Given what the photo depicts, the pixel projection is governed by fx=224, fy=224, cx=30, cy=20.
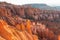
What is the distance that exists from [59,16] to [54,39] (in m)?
72.1

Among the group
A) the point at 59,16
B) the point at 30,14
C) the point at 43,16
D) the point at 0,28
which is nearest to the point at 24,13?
the point at 30,14

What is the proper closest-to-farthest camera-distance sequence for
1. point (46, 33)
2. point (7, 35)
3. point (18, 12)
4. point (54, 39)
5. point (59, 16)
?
point (7, 35) < point (54, 39) < point (46, 33) < point (18, 12) < point (59, 16)

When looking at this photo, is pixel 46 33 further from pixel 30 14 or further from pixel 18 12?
pixel 30 14

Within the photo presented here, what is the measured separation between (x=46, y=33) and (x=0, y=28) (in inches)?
1189

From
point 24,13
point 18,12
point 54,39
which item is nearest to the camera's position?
point 54,39

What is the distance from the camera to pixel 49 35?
44.9 meters

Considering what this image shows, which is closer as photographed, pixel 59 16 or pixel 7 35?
pixel 7 35

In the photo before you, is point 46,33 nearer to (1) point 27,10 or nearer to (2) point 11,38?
(2) point 11,38

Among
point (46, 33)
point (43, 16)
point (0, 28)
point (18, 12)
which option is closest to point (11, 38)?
point (0, 28)

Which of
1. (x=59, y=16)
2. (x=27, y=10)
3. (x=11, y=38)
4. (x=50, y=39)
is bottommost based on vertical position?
(x=59, y=16)

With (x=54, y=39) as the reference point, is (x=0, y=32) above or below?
above

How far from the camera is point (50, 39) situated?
→ 42938mm

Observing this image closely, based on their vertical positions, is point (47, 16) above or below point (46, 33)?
below

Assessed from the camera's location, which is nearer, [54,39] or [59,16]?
[54,39]
